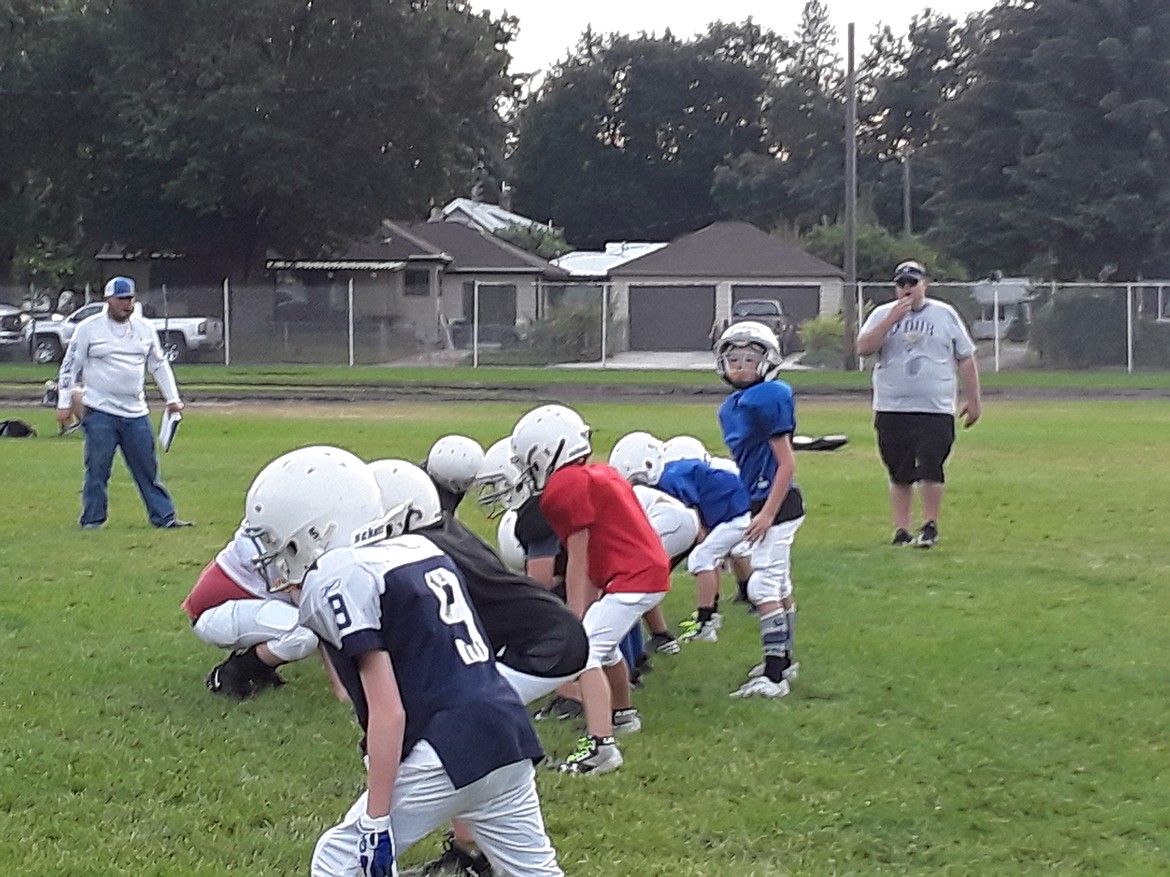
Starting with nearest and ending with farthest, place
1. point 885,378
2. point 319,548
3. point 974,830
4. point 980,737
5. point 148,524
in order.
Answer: point 319,548
point 974,830
point 980,737
point 885,378
point 148,524

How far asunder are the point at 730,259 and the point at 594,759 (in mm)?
52732

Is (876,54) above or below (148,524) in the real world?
above

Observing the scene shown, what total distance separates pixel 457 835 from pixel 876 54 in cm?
8387

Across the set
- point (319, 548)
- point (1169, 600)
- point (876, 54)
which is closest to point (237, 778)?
point (319, 548)

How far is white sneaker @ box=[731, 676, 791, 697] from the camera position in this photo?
707 centimetres

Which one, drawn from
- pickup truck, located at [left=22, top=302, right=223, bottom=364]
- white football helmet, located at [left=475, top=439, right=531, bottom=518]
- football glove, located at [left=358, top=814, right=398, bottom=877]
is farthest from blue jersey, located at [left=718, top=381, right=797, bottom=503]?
pickup truck, located at [left=22, top=302, right=223, bottom=364]

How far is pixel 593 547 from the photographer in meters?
6.17

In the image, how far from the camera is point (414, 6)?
47.8 meters

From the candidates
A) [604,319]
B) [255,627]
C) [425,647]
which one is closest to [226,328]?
[604,319]

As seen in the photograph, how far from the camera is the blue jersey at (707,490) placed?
8031 mm

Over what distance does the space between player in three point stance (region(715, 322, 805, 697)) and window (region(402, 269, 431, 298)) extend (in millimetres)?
48012

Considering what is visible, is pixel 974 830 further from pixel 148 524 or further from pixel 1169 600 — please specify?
pixel 148 524

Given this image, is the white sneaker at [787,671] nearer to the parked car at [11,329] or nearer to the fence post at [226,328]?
the fence post at [226,328]

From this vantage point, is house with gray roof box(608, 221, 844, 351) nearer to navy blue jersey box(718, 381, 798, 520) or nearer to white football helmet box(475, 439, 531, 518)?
navy blue jersey box(718, 381, 798, 520)
